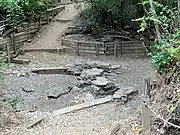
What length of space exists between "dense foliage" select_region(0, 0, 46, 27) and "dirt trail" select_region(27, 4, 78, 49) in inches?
35.3

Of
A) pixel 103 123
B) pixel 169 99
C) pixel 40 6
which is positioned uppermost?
pixel 40 6

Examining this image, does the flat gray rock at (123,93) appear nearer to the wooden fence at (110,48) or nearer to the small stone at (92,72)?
Answer: the small stone at (92,72)

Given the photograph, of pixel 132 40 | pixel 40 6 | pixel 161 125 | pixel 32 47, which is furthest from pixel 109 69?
pixel 161 125

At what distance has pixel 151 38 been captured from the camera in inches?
483

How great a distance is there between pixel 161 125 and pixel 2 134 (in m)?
2.51

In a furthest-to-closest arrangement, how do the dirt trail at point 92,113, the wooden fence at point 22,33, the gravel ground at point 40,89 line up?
the wooden fence at point 22,33, the gravel ground at point 40,89, the dirt trail at point 92,113

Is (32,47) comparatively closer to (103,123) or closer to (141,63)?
(141,63)

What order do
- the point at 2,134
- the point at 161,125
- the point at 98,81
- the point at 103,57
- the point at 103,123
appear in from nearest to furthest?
the point at 161,125 < the point at 2,134 < the point at 103,123 < the point at 98,81 < the point at 103,57

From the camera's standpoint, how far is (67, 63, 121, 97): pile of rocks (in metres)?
8.54

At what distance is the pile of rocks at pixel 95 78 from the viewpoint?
8.54m

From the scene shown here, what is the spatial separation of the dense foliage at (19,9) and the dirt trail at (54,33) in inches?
35.3

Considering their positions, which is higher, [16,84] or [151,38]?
[151,38]

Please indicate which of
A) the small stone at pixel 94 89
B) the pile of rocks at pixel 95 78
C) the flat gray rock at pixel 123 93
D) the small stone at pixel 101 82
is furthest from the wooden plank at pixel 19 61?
the flat gray rock at pixel 123 93

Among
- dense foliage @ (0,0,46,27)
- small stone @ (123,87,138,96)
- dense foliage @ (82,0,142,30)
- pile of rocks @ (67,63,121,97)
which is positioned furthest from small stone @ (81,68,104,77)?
dense foliage @ (0,0,46,27)
